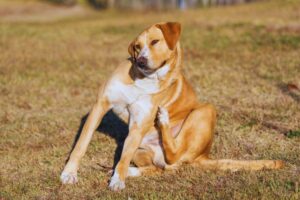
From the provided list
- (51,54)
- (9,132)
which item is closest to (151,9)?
(51,54)

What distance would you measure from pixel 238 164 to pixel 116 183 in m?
1.29

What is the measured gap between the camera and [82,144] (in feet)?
20.7

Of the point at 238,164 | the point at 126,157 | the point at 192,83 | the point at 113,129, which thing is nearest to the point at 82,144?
the point at 126,157

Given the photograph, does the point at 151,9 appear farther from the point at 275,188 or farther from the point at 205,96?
the point at 275,188

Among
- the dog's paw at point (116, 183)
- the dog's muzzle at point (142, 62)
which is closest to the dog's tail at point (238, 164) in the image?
the dog's paw at point (116, 183)

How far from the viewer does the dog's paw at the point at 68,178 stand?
614cm

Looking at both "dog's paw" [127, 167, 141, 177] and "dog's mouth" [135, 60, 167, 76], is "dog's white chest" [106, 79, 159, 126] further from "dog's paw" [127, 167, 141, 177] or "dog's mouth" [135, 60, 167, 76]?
"dog's paw" [127, 167, 141, 177]

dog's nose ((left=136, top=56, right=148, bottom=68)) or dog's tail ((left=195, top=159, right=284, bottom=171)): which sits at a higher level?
dog's nose ((left=136, top=56, right=148, bottom=68))

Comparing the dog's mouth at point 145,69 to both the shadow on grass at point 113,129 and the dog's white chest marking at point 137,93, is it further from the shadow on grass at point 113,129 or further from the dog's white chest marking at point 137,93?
the shadow on grass at point 113,129

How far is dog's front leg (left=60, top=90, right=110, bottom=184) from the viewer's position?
6211mm

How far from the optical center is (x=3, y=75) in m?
12.2

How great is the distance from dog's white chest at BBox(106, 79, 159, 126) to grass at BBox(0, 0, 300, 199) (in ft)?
2.26

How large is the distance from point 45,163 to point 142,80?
156 centimetres

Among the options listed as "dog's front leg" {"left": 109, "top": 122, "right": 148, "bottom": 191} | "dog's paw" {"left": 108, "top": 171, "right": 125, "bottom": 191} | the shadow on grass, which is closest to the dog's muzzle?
"dog's front leg" {"left": 109, "top": 122, "right": 148, "bottom": 191}
